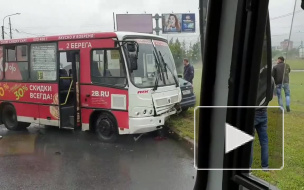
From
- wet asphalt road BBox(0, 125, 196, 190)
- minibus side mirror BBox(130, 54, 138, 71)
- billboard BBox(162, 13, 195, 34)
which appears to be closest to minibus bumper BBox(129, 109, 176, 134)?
wet asphalt road BBox(0, 125, 196, 190)

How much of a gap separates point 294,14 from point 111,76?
621cm

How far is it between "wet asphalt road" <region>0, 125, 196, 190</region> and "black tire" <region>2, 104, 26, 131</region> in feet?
2.19

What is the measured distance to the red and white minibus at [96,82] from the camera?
6.88 metres

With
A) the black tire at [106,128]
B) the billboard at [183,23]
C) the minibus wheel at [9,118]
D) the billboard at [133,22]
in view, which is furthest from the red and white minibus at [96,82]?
the billboard at [133,22]

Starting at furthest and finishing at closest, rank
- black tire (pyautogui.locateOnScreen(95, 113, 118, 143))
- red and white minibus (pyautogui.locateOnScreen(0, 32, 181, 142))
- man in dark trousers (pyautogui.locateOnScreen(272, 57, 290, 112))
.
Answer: black tire (pyautogui.locateOnScreen(95, 113, 118, 143)) < red and white minibus (pyautogui.locateOnScreen(0, 32, 181, 142)) < man in dark trousers (pyautogui.locateOnScreen(272, 57, 290, 112))

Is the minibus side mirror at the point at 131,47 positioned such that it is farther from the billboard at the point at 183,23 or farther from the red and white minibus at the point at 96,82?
the billboard at the point at 183,23

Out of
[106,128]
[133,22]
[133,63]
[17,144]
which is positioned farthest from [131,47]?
[133,22]

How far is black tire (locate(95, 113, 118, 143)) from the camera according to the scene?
7250 millimetres

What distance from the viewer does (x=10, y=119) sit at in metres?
9.06

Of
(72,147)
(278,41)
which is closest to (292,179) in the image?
(278,41)

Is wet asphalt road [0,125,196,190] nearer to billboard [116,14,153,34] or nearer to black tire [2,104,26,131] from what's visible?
black tire [2,104,26,131]

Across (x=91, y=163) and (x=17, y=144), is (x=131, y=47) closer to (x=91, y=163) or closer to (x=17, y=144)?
(x=91, y=163)

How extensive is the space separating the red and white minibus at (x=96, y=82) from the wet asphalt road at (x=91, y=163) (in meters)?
0.46

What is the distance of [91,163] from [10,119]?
170 inches
